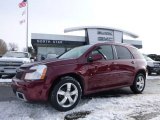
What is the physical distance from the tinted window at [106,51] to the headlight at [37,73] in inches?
71.9

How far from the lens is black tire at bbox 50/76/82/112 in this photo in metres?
5.24

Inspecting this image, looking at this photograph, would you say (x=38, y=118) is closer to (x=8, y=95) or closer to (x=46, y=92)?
(x=46, y=92)

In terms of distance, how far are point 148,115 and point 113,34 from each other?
95.7 ft

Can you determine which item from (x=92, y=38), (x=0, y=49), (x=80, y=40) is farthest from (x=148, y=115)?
(x=0, y=49)

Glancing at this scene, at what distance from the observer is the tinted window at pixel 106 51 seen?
258 inches

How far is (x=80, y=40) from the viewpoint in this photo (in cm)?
3434

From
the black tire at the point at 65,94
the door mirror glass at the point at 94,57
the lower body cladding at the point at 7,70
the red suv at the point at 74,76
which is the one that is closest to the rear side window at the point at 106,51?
the red suv at the point at 74,76

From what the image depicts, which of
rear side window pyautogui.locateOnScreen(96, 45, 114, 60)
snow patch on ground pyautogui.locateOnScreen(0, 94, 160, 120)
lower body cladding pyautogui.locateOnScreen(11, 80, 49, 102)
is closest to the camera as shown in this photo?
snow patch on ground pyautogui.locateOnScreen(0, 94, 160, 120)

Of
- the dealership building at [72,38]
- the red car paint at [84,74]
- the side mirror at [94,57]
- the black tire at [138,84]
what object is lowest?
the black tire at [138,84]

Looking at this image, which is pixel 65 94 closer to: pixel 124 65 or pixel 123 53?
pixel 124 65

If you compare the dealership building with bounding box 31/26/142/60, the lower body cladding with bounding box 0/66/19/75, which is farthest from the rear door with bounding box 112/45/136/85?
the dealership building with bounding box 31/26/142/60

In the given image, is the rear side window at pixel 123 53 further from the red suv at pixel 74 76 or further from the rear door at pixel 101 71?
the rear door at pixel 101 71

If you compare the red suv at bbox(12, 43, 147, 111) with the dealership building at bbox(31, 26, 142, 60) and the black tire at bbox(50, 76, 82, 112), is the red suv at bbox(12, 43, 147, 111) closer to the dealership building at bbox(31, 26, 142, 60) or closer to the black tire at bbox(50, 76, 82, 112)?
the black tire at bbox(50, 76, 82, 112)

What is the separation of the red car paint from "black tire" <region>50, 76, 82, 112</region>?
0.13 metres
